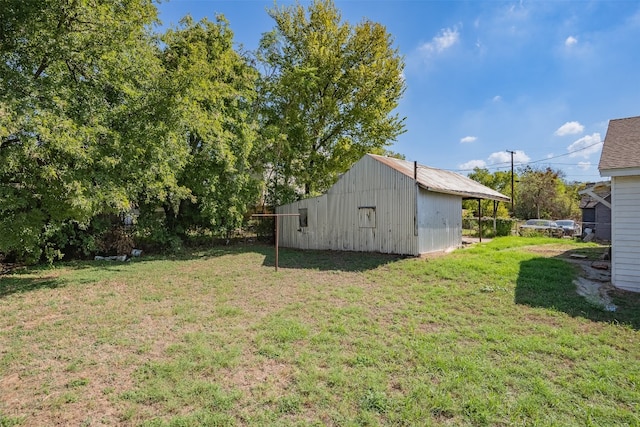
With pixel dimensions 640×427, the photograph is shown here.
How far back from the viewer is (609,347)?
13.2ft

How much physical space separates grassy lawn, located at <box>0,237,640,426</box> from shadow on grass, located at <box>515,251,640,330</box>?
0.04 m

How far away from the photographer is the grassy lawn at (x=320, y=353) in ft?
9.32

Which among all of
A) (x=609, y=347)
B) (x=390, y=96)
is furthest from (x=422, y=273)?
(x=390, y=96)

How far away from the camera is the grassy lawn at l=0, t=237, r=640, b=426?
9.32ft

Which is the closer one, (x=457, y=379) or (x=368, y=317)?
(x=457, y=379)

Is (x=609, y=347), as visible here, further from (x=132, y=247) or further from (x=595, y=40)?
Answer: (x=132, y=247)

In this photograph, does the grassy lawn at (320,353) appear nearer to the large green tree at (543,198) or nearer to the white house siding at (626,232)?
the white house siding at (626,232)

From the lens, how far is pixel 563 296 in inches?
241

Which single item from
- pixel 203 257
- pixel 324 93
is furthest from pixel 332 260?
pixel 324 93

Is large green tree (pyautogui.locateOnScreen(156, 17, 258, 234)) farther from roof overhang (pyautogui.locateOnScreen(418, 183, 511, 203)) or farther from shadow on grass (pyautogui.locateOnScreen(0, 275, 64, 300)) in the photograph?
roof overhang (pyautogui.locateOnScreen(418, 183, 511, 203))

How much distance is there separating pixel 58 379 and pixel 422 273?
24.3 ft

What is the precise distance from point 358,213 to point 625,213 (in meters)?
7.49

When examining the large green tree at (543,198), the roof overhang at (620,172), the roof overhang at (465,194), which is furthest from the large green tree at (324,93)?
the large green tree at (543,198)

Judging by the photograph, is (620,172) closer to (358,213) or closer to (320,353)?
(320,353)
